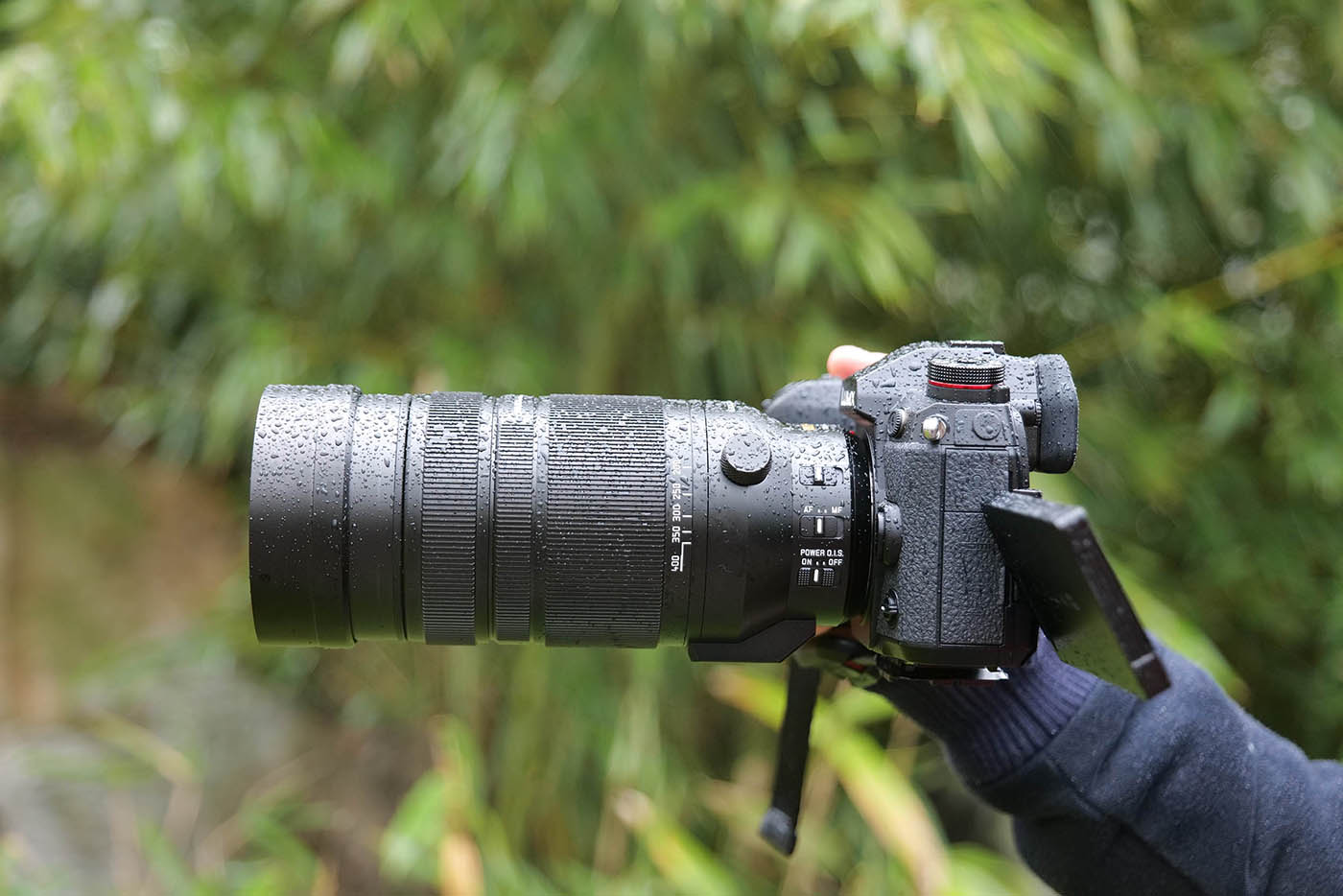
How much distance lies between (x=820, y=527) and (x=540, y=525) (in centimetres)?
19

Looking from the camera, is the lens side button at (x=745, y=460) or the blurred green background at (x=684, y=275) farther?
the blurred green background at (x=684, y=275)

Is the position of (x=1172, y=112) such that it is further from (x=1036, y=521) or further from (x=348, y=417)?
(x=348, y=417)

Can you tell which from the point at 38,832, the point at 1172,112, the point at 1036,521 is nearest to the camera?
the point at 1036,521

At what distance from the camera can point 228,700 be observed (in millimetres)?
1931

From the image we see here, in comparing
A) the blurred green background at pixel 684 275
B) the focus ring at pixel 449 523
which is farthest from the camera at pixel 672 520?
the blurred green background at pixel 684 275

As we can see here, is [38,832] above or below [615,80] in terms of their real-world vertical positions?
below

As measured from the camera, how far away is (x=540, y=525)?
730 millimetres

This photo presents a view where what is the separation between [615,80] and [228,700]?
128cm

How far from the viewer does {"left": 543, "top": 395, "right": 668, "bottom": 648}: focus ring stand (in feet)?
2.40

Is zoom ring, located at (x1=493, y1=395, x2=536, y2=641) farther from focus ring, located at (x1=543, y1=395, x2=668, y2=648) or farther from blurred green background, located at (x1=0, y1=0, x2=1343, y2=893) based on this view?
blurred green background, located at (x1=0, y1=0, x2=1343, y2=893)

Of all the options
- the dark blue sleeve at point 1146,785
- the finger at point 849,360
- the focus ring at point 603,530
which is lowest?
the dark blue sleeve at point 1146,785

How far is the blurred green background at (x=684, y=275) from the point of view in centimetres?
130

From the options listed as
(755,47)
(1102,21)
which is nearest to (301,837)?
(755,47)

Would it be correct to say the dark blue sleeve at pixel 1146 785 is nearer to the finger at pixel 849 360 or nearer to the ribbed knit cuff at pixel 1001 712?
the ribbed knit cuff at pixel 1001 712
